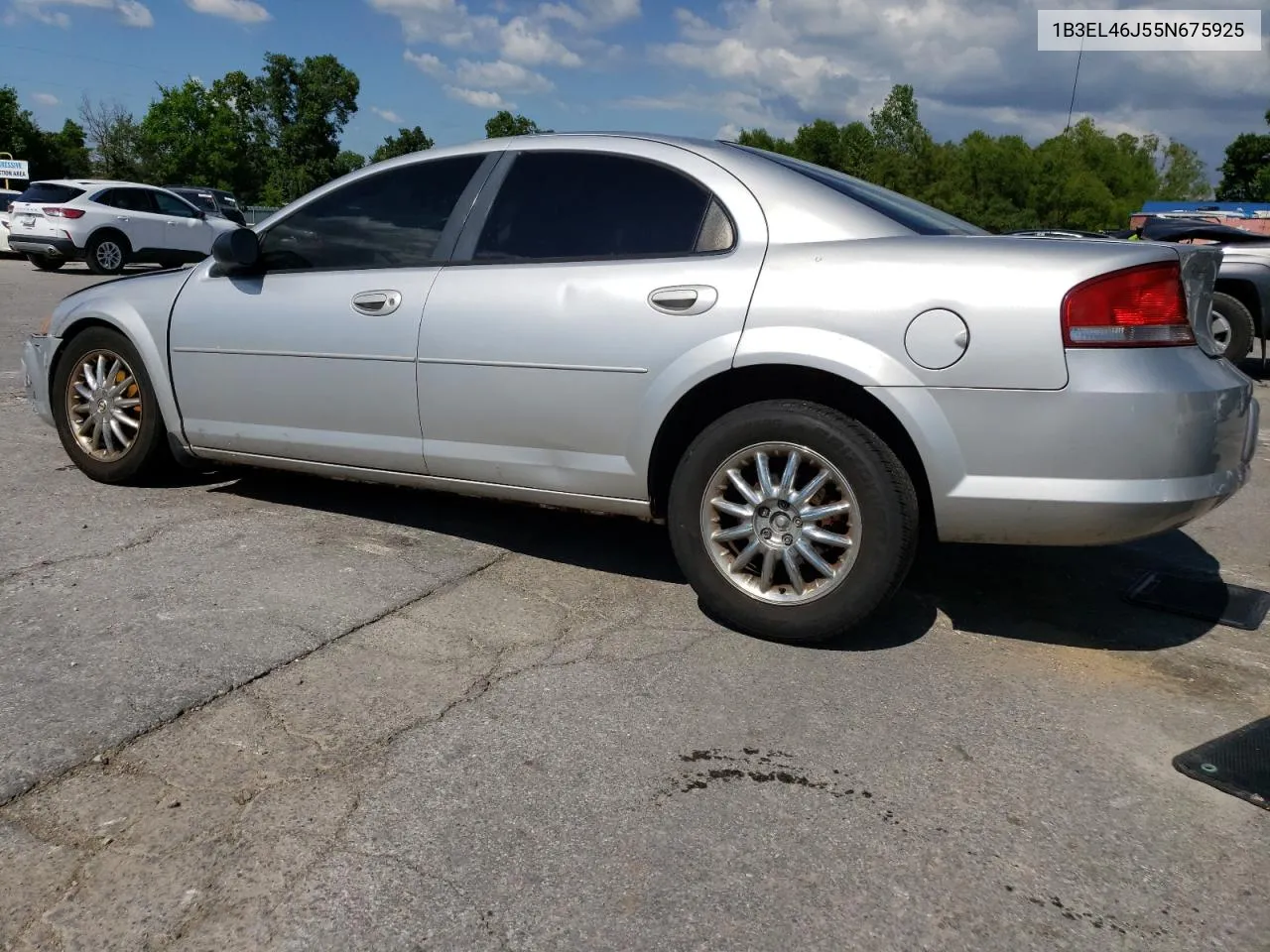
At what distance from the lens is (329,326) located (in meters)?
4.31

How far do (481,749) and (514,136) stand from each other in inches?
99.4

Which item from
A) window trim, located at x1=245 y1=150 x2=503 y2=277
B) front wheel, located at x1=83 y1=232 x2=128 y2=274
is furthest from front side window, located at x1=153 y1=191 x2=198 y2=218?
window trim, located at x1=245 y1=150 x2=503 y2=277

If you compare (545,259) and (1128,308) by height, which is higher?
(545,259)

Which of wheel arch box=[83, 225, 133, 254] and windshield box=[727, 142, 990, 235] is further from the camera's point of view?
wheel arch box=[83, 225, 133, 254]

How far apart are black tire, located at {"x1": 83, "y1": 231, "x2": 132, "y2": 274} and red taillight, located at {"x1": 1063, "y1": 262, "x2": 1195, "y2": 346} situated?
63.0 ft

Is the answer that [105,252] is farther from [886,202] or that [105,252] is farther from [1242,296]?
[886,202]

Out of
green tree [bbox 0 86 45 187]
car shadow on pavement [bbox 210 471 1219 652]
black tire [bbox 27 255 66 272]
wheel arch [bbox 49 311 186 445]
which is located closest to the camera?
car shadow on pavement [bbox 210 471 1219 652]

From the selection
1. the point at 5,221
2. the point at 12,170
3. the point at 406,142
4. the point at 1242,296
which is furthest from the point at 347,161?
the point at 1242,296

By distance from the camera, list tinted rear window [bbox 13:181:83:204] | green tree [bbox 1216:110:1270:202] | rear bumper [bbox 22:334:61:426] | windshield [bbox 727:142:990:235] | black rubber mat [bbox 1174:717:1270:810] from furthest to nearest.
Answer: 1. green tree [bbox 1216:110:1270:202]
2. tinted rear window [bbox 13:181:83:204]
3. rear bumper [bbox 22:334:61:426]
4. windshield [bbox 727:142:990:235]
5. black rubber mat [bbox 1174:717:1270:810]

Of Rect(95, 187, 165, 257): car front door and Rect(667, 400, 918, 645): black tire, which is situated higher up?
Rect(95, 187, 165, 257): car front door

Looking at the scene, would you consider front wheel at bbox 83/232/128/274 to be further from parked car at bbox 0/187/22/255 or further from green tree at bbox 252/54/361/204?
green tree at bbox 252/54/361/204

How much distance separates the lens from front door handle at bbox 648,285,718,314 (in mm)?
3566

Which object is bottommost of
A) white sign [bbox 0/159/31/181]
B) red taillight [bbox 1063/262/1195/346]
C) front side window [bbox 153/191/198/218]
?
red taillight [bbox 1063/262/1195/346]

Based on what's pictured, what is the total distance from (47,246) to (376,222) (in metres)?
17.1
